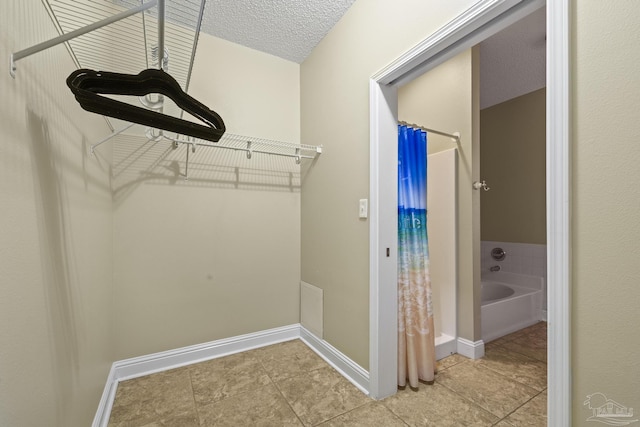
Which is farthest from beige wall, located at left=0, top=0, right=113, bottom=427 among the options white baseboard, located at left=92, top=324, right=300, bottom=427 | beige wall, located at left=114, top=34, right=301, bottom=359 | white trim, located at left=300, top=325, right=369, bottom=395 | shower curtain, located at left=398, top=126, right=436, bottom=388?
shower curtain, located at left=398, top=126, right=436, bottom=388

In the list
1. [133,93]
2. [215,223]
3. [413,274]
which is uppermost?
[133,93]

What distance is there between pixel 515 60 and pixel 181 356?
12.7ft

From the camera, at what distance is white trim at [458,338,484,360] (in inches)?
78.2

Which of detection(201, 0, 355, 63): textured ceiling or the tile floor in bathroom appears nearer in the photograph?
the tile floor in bathroom

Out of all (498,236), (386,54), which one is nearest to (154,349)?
→ (386,54)

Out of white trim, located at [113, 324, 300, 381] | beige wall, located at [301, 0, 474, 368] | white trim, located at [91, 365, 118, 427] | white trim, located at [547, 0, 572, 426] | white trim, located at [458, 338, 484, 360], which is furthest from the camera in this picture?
white trim, located at [458, 338, 484, 360]

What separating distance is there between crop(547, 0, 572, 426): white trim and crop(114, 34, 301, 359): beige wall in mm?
1814

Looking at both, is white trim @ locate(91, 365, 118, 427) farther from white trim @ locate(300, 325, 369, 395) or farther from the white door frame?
the white door frame

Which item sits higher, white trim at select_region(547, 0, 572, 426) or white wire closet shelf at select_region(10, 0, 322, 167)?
white wire closet shelf at select_region(10, 0, 322, 167)

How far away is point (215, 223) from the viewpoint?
2.04 metres

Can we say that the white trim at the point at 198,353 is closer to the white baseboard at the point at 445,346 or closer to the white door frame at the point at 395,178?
the white door frame at the point at 395,178

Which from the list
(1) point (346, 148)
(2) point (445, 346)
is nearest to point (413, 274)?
(2) point (445, 346)

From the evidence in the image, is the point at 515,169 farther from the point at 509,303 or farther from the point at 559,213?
the point at 559,213

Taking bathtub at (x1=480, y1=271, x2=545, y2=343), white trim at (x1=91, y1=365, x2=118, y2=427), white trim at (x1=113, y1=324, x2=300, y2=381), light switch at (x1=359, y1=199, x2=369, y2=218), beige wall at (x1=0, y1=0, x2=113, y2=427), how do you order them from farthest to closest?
bathtub at (x1=480, y1=271, x2=545, y2=343) → white trim at (x1=113, y1=324, x2=300, y2=381) → light switch at (x1=359, y1=199, x2=369, y2=218) → white trim at (x1=91, y1=365, x2=118, y2=427) → beige wall at (x1=0, y1=0, x2=113, y2=427)
